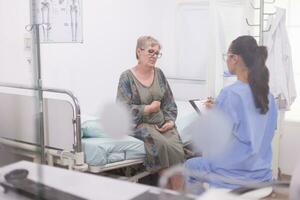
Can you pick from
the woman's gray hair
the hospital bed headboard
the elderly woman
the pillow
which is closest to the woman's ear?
the elderly woman

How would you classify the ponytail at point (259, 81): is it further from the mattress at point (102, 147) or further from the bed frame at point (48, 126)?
the bed frame at point (48, 126)

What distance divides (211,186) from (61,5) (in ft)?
4.08

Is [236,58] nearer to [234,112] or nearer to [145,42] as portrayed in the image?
[234,112]

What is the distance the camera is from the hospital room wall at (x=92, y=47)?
1452 mm

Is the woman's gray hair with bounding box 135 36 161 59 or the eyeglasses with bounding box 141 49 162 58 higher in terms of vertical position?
the woman's gray hair with bounding box 135 36 161 59

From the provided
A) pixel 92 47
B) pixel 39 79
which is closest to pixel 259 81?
pixel 39 79

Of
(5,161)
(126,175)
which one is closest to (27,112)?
(5,161)

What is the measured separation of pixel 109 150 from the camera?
143 centimetres

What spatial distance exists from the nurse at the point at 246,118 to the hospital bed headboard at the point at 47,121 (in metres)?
0.76

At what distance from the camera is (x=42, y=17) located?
5.69ft

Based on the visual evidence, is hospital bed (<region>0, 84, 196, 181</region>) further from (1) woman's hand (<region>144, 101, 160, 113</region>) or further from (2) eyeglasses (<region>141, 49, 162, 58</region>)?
(2) eyeglasses (<region>141, 49, 162, 58</region>)

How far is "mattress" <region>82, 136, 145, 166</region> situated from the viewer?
1.37 m

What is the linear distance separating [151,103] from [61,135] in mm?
520

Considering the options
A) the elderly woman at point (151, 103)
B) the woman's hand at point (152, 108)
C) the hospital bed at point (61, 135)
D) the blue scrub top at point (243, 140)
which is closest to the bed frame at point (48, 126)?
the hospital bed at point (61, 135)
